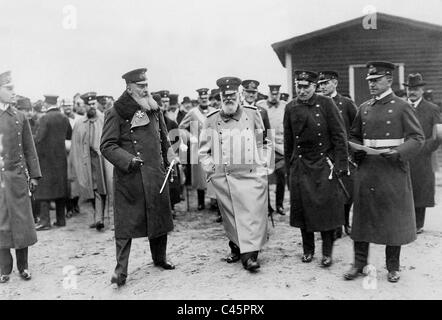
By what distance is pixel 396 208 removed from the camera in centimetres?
483

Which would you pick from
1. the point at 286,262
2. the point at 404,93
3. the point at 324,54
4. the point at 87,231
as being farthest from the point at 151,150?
the point at 324,54

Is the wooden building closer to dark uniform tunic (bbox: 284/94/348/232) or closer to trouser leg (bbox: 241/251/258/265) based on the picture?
dark uniform tunic (bbox: 284/94/348/232)

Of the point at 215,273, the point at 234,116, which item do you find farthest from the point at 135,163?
the point at 215,273

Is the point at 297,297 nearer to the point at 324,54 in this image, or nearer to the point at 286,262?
the point at 286,262

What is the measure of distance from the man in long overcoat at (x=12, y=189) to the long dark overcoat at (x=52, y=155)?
2.91m

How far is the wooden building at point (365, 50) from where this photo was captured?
1399 cm

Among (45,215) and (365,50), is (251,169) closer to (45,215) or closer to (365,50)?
(45,215)

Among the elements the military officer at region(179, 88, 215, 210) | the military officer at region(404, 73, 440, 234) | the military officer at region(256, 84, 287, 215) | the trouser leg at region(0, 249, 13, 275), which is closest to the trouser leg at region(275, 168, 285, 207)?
the military officer at region(256, 84, 287, 215)

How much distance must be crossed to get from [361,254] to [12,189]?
3.84 meters

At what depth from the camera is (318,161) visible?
5441mm

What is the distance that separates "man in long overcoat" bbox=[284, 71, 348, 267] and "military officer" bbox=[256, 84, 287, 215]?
2.90 m

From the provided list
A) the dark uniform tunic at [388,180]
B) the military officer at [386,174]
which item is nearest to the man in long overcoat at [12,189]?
the military officer at [386,174]

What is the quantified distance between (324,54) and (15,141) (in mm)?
10703

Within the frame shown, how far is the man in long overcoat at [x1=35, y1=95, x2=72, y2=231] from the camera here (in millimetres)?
8453
